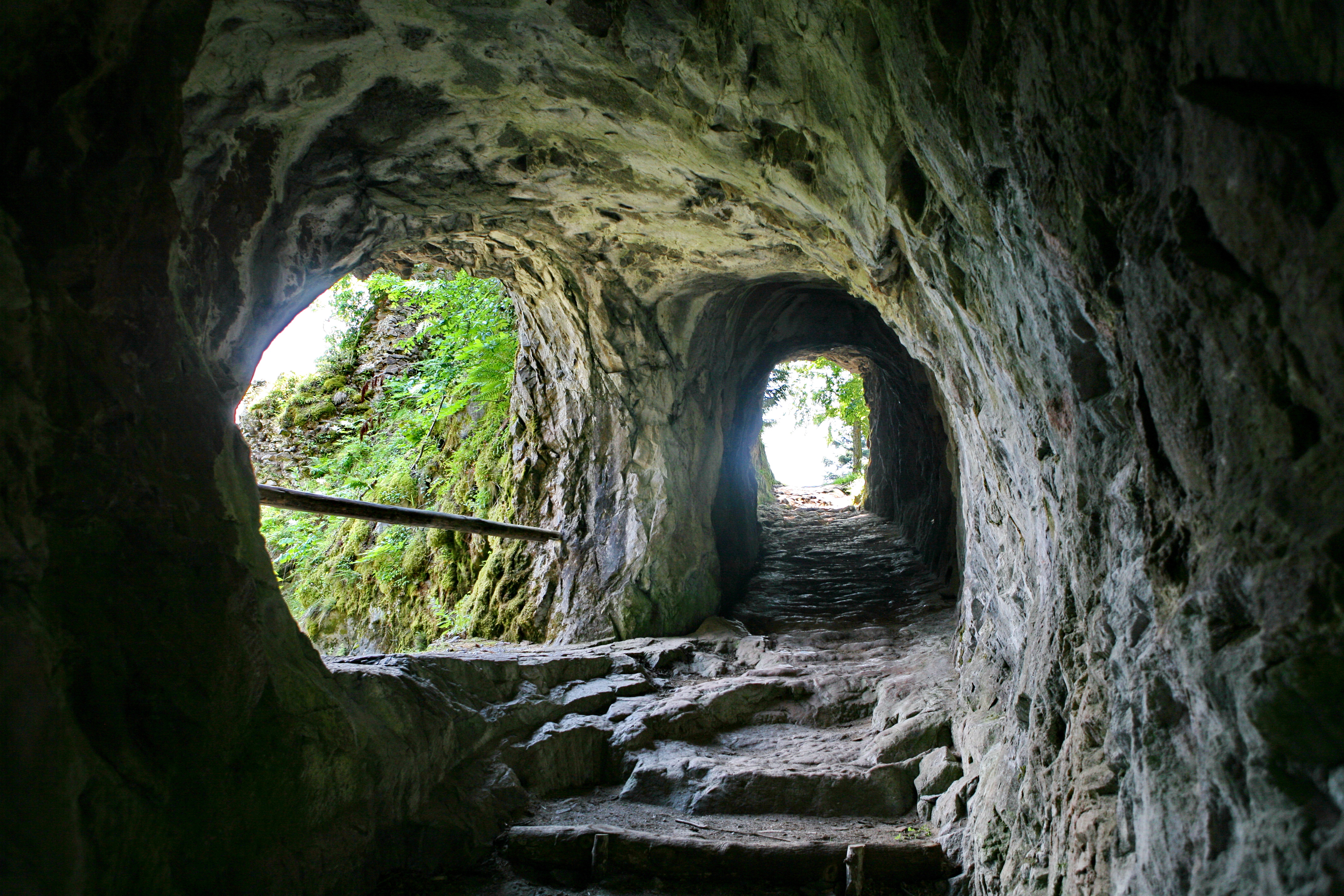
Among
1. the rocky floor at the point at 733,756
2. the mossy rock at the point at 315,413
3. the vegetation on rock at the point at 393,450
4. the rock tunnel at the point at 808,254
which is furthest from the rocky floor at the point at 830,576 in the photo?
the mossy rock at the point at 315,413

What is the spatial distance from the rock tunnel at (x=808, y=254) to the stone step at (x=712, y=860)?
A: 284 millimetres

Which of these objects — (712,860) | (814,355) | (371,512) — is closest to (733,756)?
(712,860)

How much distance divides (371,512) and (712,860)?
242cm

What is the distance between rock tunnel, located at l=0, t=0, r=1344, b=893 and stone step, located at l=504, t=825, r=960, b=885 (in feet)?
0.93

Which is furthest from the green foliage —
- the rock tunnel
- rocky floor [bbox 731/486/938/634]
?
the rock tunnel

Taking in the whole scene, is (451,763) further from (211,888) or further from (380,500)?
(380,500)

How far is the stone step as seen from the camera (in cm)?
309

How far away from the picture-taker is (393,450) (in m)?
9.30

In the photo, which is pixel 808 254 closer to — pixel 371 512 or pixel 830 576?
pixel 371 512

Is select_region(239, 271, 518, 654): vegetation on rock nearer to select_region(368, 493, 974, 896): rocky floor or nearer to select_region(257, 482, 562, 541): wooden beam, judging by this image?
select_region(257, 482, 562, 541): wooden beam

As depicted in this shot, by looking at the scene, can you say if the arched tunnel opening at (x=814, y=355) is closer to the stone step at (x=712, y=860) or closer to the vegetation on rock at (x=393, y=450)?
the vegetation on rock at (x=393, y=450)

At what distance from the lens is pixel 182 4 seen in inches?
91.0

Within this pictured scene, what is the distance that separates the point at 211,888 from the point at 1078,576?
110 inches

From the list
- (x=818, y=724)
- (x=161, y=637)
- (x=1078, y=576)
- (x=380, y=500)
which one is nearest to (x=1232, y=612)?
(x=1078, y=576)
